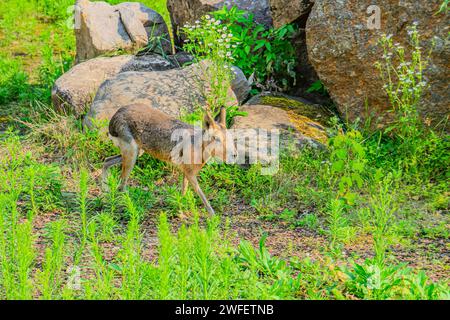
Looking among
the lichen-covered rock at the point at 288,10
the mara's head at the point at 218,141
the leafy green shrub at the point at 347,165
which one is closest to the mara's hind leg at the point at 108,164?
the mara's head at the point at 218,141

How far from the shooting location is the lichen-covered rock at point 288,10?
9.34 meters

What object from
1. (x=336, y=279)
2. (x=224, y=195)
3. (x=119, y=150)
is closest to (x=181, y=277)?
(x=336, y=279)

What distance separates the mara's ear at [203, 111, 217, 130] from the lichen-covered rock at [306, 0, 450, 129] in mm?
2265

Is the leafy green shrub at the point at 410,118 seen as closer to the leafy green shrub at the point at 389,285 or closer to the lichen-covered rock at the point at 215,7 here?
the lichen-covered rock at the point at 215,7

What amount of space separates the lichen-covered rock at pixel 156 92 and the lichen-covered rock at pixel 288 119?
0.34 meters

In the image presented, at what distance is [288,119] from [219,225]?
227cm

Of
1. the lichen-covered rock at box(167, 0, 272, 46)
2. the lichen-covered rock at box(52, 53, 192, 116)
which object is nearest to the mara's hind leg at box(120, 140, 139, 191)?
the lichen-covered rock at box(52, 53, 192, 116)

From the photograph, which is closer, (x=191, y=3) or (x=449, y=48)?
(x=449, y=48)

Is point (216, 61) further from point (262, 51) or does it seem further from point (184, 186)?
point (184, 186)

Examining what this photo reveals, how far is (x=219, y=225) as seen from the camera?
278 inches

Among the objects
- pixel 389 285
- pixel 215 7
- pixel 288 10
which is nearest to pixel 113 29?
pixel 215 7

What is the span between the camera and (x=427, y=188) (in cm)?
780

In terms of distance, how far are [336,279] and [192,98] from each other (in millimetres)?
3986
